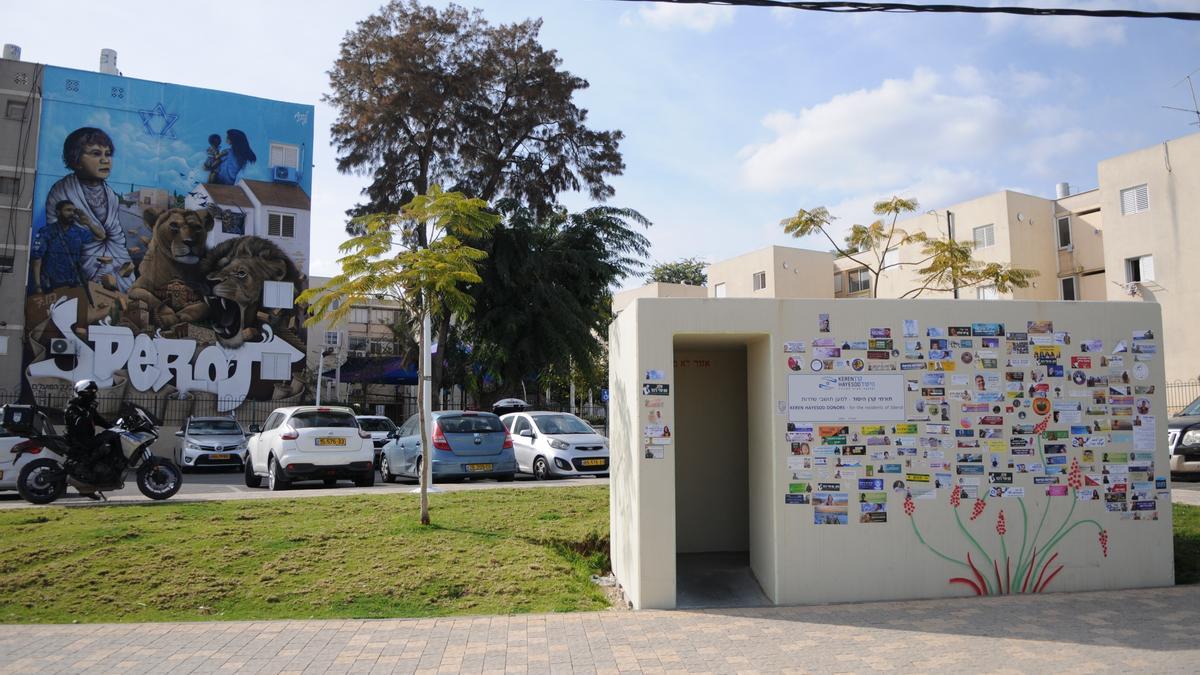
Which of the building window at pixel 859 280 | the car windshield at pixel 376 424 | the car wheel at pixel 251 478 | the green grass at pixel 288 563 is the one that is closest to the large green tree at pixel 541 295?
the car windshield at pixel 376 424

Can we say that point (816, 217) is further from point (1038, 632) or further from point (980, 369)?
point (1038, 632)

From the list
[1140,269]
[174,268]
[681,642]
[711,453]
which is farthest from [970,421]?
[174,268]

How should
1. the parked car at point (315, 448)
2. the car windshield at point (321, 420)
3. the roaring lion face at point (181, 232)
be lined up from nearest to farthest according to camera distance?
the parked car at point (315, 448) < the car windshield at point (321, 420) < the roaring lion face at point (181, 232)

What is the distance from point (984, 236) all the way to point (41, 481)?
35.9 m

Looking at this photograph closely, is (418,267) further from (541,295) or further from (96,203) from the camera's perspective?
(96,203)

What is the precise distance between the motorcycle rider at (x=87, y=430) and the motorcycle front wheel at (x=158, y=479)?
0.41m

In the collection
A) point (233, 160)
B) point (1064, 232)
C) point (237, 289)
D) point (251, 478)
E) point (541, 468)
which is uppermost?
point (233, 160)

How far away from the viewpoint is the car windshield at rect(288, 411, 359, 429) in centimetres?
1455

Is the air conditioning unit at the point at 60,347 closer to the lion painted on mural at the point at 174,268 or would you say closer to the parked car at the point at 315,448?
the lion painted on mural at the point at 174,268

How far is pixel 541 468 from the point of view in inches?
665

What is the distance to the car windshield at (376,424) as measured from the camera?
23283 millimetres

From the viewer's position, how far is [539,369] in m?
27.1

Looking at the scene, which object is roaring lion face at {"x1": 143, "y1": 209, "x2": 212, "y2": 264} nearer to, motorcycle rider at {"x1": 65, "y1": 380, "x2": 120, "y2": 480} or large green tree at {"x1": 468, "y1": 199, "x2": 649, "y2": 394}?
large green tree at {"x1": 468, "y1": 199, "x2": 649, "y2": 394}

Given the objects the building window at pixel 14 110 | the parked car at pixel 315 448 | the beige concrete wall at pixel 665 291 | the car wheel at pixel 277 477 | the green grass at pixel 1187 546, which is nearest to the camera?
the green grass at pixel 1187 546
